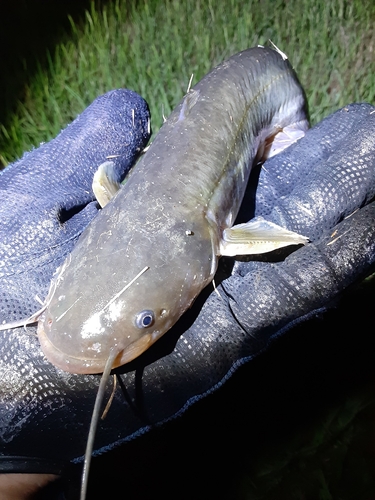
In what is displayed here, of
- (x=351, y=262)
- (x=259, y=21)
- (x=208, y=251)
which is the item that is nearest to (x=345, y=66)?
(x=259, y=21)

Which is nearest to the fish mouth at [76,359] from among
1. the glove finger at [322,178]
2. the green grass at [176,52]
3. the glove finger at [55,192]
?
the glove finger at [55,192]

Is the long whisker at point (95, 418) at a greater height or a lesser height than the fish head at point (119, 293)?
lesser

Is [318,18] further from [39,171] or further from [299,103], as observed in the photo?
[39,171]

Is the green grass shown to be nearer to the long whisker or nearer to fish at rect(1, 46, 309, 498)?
fish at rect(1, 46, 309, 498)

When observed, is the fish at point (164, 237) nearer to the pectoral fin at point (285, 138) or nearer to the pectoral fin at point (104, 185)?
the pectoral fin at point (104, 185)

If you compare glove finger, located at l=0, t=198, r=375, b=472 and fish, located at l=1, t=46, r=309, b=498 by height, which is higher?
fish, located at l=1, t=46, r=309, b=498

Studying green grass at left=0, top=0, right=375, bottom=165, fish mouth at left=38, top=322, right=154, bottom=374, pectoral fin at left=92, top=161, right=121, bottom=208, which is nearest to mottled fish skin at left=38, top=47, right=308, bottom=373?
fish mouth at left=38, top=322, right=154, bottom=374
